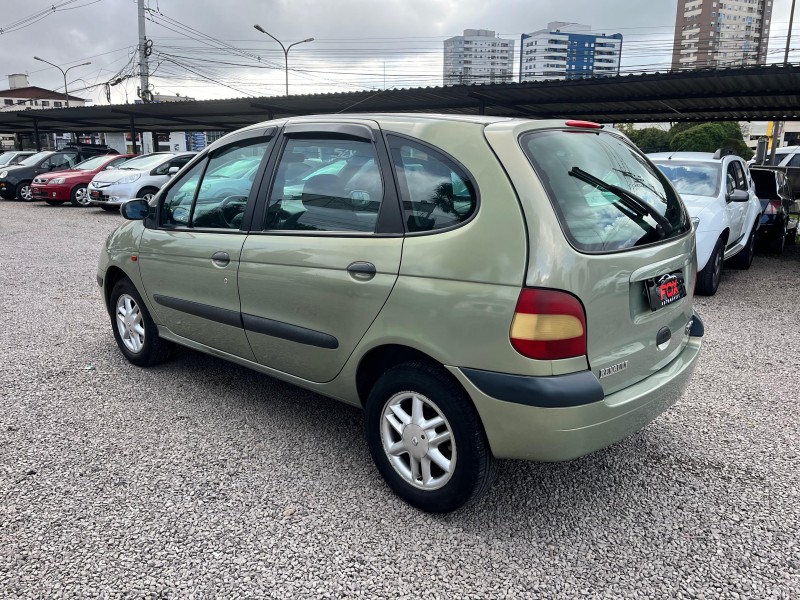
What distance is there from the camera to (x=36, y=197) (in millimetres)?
18016

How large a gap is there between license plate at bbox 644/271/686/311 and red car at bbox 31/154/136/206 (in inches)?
669

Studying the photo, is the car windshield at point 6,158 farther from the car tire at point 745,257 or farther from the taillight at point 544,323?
the taillight at point 544,323

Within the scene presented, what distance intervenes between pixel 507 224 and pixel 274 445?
1.87m

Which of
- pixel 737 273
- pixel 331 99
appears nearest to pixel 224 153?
pixel 737 273

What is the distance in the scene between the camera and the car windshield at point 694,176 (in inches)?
299

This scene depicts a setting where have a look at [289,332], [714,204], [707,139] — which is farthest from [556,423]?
[707,139]

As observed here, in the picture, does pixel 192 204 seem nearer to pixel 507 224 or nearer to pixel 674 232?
pixel 507 224

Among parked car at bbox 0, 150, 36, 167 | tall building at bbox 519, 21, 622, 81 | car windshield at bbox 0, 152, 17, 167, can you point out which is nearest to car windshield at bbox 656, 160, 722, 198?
parked car at bbox 0, 150, 36, 167

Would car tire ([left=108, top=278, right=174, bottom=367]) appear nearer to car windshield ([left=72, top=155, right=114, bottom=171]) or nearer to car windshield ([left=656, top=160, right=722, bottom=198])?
car windshield ([left=656, top=160, right=722, bottom=198])

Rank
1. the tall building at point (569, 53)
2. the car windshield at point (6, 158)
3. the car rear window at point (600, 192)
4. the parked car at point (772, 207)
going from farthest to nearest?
1. the tall building at point (569, 53)
2. the car windshield at point (6, 158)
3. the parked car at point (772, 207)
4. the car rear window at point (600, 192)

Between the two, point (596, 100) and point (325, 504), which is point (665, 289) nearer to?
point (325, 504)

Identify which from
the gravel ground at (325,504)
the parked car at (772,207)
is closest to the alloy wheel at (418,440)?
the gravel ground at (325,504)

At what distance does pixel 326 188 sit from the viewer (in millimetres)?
3082

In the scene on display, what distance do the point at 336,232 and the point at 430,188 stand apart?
0.54 m
